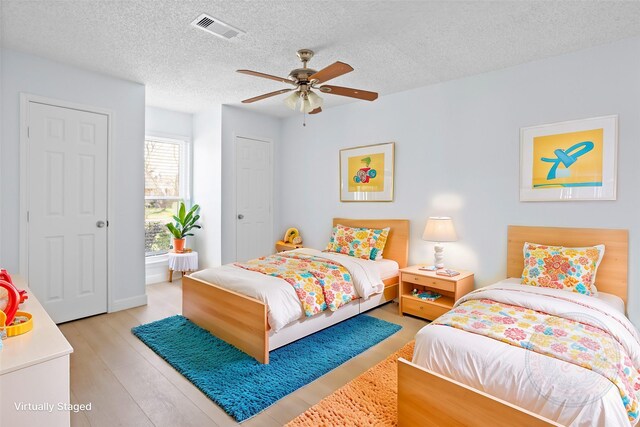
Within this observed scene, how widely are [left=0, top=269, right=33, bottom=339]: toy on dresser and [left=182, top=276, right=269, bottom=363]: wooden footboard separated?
1.31 metres

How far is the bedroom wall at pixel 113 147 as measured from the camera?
2973mm

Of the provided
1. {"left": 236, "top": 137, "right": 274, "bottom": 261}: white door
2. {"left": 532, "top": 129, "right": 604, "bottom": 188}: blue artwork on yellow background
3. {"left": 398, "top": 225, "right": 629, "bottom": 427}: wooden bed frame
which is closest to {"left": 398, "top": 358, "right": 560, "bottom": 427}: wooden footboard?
{"left": 398, "top": 225, "right": 629, "bottom": 427}: wooden bed frame

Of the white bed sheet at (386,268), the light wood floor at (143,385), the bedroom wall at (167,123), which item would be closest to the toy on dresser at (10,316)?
the light wood floor at (143,385)

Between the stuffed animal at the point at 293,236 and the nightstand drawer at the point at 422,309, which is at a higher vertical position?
the stuffed animal at the point at 293,236

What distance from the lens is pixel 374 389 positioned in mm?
2182

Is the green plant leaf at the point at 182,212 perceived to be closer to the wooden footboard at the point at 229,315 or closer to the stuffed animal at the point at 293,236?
the stuffed animal at the point at 293,236

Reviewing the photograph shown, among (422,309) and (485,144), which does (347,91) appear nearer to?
(485,144)

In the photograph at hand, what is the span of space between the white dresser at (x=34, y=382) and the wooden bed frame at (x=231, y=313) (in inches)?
48.8

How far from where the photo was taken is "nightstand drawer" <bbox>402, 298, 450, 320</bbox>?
3.27m

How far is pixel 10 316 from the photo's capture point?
1.62 meters

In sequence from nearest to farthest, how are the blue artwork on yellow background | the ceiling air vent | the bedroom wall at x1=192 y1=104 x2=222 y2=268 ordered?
the ceiling air vent → the blue artwork on yellow background → the bedroom wall at x1=192 y1=104 x2=222 y2=268

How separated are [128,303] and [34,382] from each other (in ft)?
8.49

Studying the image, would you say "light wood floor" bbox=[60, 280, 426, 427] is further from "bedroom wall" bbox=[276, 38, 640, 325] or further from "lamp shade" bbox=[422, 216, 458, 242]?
"bedroom wall" bbox=[276, 38, 640, 325]

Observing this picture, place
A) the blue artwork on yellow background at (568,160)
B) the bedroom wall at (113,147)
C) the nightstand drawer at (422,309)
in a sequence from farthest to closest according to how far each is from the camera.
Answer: the nightstand drawer at (422,309) < the bedroom wall at (113,147) < the blue artwork on yellow background at (568,160)
